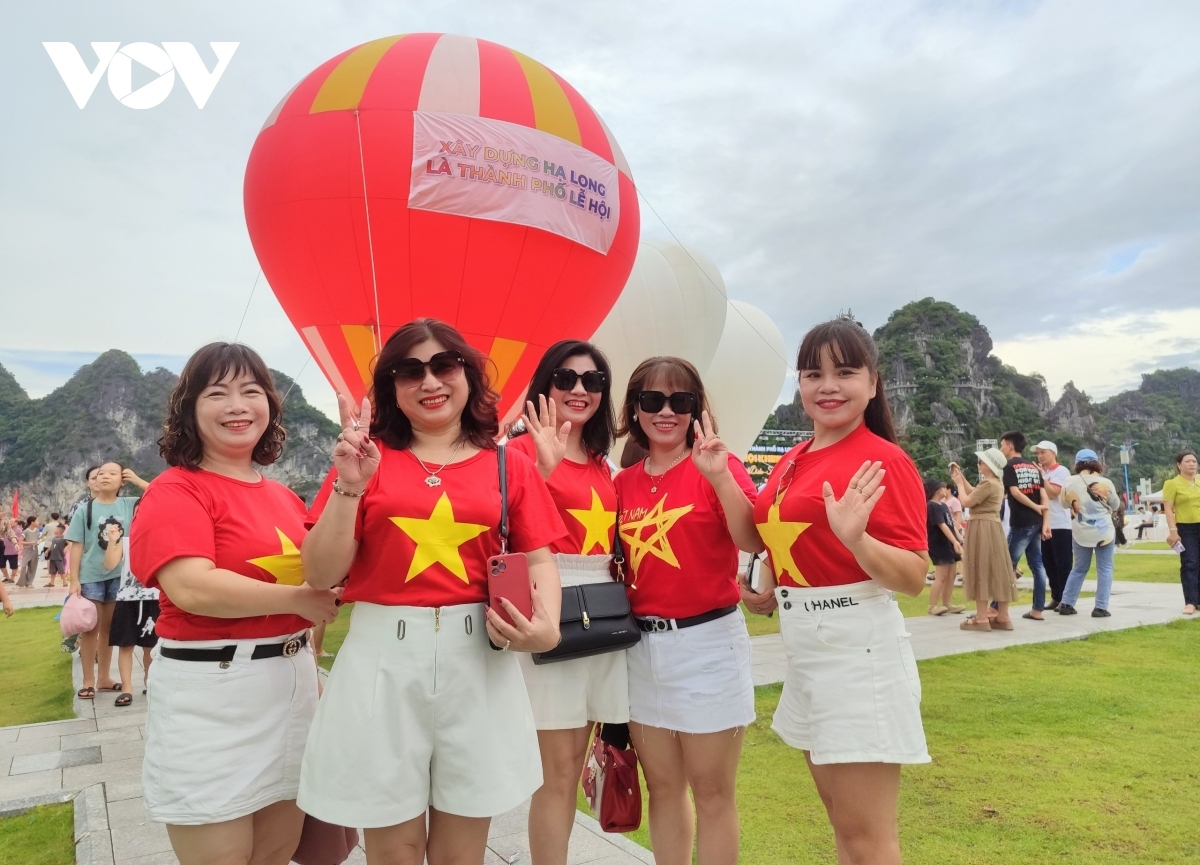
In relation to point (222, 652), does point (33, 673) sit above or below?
below

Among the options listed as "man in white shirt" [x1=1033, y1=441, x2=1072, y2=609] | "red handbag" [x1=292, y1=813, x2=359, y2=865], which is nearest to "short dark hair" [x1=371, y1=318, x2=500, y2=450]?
"red handbag" [x1=292, y1=813, x2=359, y2=865]

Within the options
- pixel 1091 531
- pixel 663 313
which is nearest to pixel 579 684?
pixel 1091 531

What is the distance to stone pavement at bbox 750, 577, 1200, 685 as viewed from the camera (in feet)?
21.0

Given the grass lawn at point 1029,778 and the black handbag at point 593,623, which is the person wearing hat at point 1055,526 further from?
the black handbag at point 593,623

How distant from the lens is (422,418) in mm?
1943

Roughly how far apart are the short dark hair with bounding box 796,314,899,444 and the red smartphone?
103cm

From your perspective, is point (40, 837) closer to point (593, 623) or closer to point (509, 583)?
point (593, 623)

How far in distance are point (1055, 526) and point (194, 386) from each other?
9.13m

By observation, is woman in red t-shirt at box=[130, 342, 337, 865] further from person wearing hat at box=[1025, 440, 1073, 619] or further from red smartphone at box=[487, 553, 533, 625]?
person wearing hat at box=[1025, 440, 1073, 619]

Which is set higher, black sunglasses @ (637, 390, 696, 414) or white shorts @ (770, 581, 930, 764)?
black sunglasses @ (637, 390, 696, 414)

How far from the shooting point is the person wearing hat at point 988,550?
746 cm

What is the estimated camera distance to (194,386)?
204 centimetres

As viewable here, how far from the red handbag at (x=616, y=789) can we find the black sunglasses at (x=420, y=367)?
1394mm

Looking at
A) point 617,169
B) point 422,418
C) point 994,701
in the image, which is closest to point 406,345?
point 422,418
